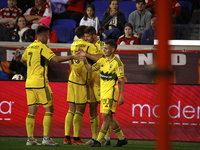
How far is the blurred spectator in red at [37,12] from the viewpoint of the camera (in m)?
12.5

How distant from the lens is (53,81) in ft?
30.2

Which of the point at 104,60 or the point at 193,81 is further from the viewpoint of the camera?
the point at 193,81

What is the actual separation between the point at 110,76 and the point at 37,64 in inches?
49.1

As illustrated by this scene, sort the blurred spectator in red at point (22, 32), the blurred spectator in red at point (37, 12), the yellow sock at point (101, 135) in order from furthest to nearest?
the blurred spectator in red at point (37, 12)
the blurred spectator in red at point (22, 32)
the yellow sock at point (101, 135)

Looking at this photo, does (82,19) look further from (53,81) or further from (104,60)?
(104,60)

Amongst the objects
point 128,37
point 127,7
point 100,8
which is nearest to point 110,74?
point 128,37

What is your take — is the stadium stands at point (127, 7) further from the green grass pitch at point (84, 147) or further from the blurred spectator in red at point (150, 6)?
the green grass pitch at point (84, 147)

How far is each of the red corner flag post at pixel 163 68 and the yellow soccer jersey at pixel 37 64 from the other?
17.7 ft

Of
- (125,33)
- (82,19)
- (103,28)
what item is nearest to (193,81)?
(125,33)

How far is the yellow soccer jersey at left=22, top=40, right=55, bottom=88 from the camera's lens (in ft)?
24.7

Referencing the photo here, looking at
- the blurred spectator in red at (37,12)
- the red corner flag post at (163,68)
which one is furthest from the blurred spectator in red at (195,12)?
the red corner flag post at (163,68)

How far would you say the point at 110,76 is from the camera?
24.4 ft

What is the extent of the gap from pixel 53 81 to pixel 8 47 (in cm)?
128

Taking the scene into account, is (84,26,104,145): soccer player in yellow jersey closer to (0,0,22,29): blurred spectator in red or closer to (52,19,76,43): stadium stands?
(52,19,76,43): stadium stands
